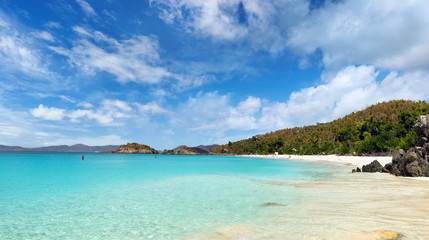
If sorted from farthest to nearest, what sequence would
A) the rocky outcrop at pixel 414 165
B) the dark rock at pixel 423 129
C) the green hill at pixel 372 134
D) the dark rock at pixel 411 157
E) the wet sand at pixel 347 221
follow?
the green hill at pixel 372 134, the dark rock at pixel 423 129, the dark rock at pixel 411 157, the rocky outcrop at pixel 414 165, the wet sand at pixel 347 221

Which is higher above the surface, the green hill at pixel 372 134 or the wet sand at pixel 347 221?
the green hill at pixel 372 134

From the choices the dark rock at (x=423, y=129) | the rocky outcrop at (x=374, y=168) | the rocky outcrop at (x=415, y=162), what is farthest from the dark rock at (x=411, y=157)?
the dark rock at (x=423, y=129)

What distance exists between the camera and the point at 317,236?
23.5 feet

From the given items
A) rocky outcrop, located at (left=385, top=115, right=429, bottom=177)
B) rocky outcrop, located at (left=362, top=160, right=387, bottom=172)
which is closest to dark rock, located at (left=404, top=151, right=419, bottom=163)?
rocky outcrop, located at (left=385, top=115, right=429, bottom=177)

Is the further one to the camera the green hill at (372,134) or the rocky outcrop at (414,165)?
the green hill at (372,134)

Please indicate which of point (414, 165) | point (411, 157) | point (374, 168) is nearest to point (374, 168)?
point (374, 168)

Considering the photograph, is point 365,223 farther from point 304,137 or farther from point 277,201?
point 304,137

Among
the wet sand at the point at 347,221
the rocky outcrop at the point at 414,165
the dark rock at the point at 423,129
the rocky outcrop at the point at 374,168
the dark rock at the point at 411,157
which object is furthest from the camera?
the rocky outcrop at the point at 374,168

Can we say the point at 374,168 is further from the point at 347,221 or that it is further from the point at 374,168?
the point at 347,221

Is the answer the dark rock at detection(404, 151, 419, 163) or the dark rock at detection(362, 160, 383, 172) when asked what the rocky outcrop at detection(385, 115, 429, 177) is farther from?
the dark rock at detection(362, 160, 383, 172)

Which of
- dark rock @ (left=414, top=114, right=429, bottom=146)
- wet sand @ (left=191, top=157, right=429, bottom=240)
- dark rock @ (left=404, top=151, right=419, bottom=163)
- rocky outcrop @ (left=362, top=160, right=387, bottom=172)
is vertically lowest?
wet sand @ (left=191, top=157, right=429, bottom=240)

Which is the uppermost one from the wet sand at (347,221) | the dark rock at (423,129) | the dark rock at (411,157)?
the dark rock at (423,129)

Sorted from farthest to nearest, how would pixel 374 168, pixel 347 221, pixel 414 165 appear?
pixel 374 168 < pixel 414 165 < pixel 347 221

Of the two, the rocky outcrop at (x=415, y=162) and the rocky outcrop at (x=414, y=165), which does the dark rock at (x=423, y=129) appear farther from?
the rocky outcrop at (x=414, y=165)
